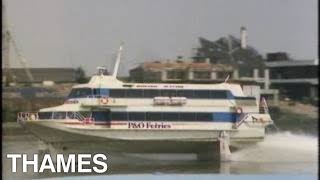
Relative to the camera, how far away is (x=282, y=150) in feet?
12.9

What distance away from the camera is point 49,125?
387cm

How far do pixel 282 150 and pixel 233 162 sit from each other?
0.93 ft

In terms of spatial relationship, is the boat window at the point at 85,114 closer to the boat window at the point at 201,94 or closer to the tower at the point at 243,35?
the boat window at the point at 201,94

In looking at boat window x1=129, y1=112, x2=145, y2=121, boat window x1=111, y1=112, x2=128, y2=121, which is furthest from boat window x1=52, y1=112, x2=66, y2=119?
boat window x1=129, y1=112, x2=145, y2=121

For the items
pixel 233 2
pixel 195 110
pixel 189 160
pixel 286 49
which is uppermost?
pixel 233 2

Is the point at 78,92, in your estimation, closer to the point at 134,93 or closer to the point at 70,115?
the point at 70,115

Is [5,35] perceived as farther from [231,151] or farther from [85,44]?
[231,151]

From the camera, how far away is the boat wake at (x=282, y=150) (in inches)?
152

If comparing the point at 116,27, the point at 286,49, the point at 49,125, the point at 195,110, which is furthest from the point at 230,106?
the point at 49,125

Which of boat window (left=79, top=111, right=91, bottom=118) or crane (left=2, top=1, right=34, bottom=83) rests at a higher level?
crane (left=2, top=1, right=34, bottom=83)

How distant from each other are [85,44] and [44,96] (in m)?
0.37

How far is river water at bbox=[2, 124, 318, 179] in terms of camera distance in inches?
149

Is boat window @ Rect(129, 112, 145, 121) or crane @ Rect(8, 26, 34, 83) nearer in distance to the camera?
crane @ Rect(8, 26, 34, 83)

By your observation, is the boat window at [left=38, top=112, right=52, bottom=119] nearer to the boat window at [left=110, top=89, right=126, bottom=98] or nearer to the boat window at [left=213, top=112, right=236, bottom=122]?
the boat window at [left=110, top=89, right=126, bottom=98]
